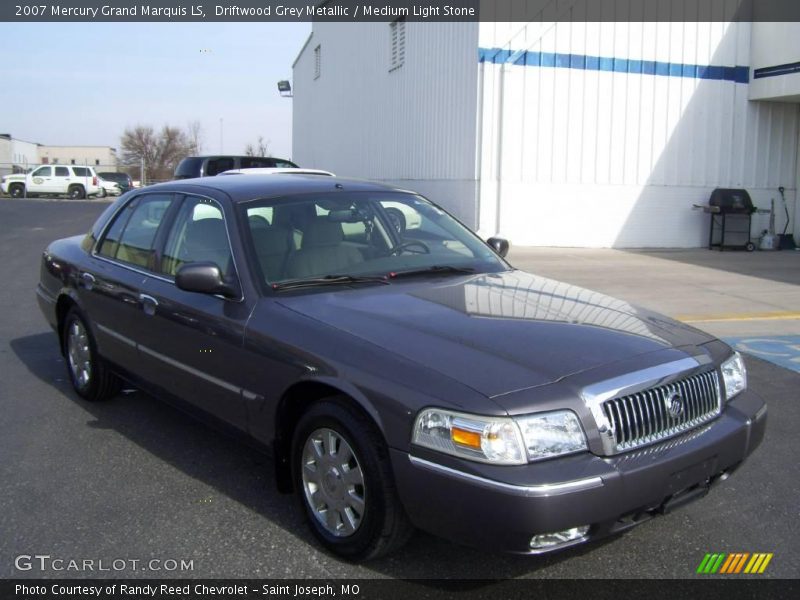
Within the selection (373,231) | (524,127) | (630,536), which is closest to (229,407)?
(373,231)

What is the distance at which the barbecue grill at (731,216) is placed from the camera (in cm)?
1756

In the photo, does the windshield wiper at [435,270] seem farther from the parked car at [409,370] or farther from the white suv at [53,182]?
the white suv at [53,182]

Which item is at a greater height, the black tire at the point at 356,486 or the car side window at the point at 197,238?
the car side window at the point at 197,238

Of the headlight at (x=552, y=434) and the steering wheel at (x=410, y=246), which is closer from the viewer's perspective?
the headlight at (x=552, y=434)

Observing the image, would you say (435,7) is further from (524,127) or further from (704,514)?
(704,514)

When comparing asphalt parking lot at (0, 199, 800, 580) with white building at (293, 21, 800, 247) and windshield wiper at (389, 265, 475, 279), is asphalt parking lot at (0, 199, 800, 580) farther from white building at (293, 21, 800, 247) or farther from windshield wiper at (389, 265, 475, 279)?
white building at (293, 21, 800, 247)

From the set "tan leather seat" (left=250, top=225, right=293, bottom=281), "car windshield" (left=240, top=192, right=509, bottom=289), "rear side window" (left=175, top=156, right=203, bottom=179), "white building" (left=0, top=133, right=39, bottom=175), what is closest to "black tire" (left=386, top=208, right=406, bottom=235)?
"car windshield" (left=240, top=192, right=509, bottom=289)

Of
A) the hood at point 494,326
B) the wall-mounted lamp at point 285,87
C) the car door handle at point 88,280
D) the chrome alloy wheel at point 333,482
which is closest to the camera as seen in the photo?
the hood at point 494,326

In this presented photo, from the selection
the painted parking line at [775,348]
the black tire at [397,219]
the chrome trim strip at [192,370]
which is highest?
the black tire at [397,219]

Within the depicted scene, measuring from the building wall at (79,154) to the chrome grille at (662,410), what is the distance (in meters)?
102

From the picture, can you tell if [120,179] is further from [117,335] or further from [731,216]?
[117,335]

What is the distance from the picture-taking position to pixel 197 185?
4.79 m

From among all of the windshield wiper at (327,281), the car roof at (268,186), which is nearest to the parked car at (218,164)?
the car roof at (268,186)

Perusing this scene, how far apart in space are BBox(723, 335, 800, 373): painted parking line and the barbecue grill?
34.2 ft
